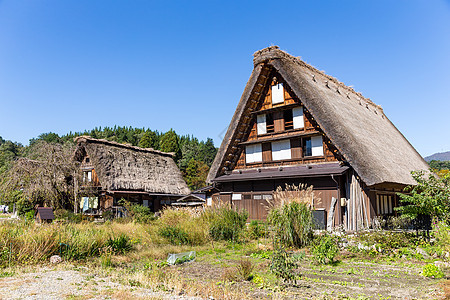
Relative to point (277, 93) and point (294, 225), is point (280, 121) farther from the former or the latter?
point (294, 225)

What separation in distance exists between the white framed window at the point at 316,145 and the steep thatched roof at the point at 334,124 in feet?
4.42

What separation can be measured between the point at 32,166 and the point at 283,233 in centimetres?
1867

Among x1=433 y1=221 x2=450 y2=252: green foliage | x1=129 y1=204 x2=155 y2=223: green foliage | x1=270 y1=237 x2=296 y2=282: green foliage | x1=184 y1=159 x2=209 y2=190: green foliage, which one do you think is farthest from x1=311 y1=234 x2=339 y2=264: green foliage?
x1=184 y1=159 x2=209 y2=190: green foliage

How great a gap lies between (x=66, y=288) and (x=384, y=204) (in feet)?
52.2

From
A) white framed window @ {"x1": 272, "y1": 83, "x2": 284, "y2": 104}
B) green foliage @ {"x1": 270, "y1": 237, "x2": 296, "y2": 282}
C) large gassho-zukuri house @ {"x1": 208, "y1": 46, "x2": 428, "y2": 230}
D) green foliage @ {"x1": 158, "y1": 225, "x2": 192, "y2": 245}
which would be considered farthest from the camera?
white framed window @ {"x1": 272, "y1": 83, "x2": 284, "y2": 104}

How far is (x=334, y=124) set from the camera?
1491cm

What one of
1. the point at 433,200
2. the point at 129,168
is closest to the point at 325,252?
the point at 433,200

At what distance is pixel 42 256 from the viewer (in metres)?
8.34

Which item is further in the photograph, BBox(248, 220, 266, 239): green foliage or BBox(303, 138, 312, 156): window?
BBox(303, 138, 312, 156): window

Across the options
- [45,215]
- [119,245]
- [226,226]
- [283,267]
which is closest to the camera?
[283,267]

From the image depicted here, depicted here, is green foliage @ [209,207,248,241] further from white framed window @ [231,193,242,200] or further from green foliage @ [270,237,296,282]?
white framed window @ [231,193,242,200]

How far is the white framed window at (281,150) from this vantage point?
57.9 ft

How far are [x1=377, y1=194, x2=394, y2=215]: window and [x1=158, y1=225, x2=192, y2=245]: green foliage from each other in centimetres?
978

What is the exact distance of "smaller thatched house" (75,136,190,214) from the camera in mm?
27875
